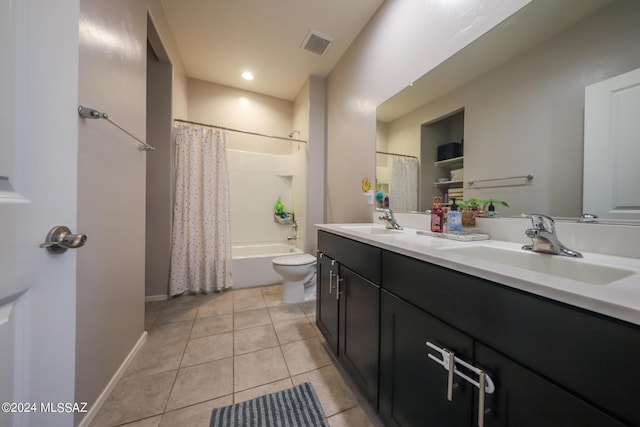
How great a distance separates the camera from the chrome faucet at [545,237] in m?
0.73

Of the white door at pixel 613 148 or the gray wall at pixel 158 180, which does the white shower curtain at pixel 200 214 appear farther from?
the white door at pixel 613 148

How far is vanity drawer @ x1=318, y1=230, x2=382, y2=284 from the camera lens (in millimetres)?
957

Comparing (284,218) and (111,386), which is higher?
(284,218)

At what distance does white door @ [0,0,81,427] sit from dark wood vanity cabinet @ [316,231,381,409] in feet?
3.06

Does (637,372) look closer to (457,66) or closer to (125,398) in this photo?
(457,66)

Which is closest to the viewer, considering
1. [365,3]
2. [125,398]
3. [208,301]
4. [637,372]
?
Result: [637,372]

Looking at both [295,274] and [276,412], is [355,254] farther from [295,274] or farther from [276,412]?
[295,274]

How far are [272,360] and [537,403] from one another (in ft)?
4.30

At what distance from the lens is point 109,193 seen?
1101 millimetres

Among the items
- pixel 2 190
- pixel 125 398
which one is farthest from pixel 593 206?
pixel 125 398

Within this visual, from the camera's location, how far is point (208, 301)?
2.22 metres

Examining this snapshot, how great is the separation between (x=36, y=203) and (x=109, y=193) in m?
0.85

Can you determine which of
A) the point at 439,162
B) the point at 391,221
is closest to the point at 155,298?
the point at 391,221

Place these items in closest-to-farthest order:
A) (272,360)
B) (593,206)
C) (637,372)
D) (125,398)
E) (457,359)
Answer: (637,372), (457,359), (593,206), (125,398), (272,360)
